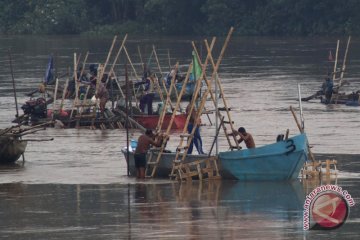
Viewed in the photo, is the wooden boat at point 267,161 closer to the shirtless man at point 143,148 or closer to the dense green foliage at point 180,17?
the shirtless man at point 143,148

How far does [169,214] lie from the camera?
78.3 feet

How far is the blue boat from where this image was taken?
26.8 meters

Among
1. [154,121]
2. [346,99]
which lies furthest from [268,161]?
[346,99]

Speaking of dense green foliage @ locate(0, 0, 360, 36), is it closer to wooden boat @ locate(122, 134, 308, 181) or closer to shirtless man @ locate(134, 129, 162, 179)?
shirtless man @ locate(134, 129, 162, 179)

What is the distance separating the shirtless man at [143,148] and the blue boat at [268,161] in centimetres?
149

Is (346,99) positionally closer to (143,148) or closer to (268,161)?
(143,148)

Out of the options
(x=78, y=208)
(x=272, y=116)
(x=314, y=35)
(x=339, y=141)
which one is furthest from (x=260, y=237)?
(x=314, y=35)

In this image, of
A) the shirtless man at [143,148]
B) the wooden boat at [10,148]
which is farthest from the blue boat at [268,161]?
the wooden boat at [10,148]

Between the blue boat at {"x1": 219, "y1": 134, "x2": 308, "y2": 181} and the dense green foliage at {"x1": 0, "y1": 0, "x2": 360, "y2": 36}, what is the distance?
70949 millimetres

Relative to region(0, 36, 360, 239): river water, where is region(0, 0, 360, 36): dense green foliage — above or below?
below

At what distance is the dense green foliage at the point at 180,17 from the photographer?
100 m

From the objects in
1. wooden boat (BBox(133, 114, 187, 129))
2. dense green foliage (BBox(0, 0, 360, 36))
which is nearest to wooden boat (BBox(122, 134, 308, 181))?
wooden boat (BBox(133, 114, 187, 129))

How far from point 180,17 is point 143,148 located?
81127 millimetres

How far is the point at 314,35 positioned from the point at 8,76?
4078 cm
